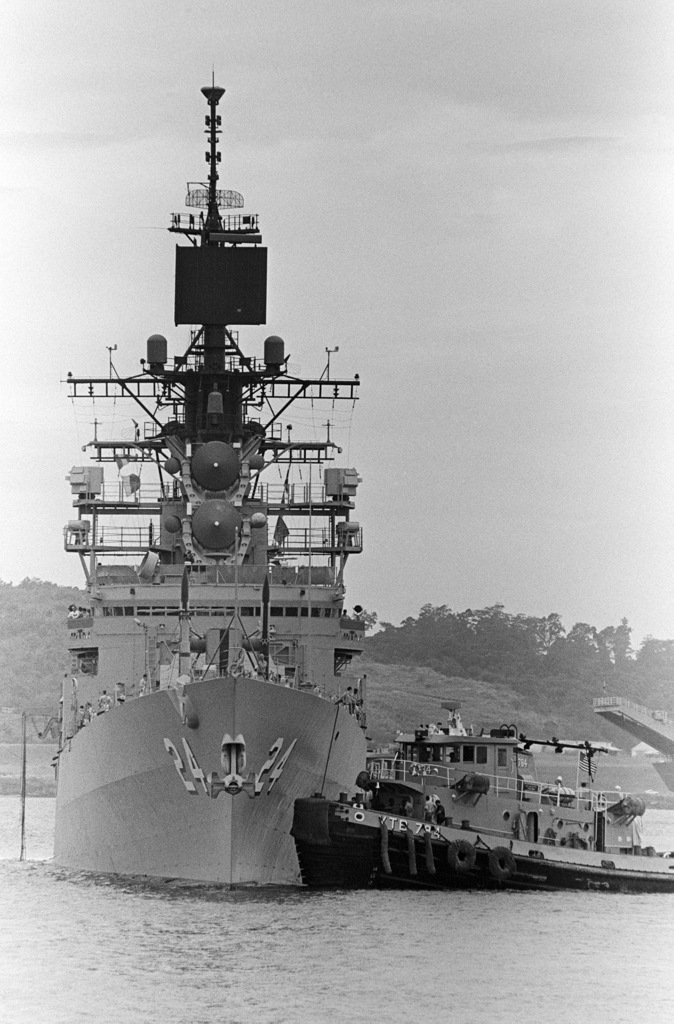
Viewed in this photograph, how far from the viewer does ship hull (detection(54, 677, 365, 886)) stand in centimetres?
4138

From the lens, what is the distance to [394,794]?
45.0 metres

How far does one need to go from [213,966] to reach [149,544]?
21041mm

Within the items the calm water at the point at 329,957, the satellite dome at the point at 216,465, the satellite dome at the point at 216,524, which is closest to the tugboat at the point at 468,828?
the calm water at the point at 329,957

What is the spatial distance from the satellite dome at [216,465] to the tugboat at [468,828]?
26.3ft

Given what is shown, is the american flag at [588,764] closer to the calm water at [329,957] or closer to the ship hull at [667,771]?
the calm water at [329,957]

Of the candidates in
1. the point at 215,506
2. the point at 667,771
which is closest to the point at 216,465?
the point at 215,506

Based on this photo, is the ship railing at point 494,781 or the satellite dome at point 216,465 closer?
the ship railing at point 494,781

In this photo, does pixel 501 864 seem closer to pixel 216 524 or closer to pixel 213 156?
pixel 216 524

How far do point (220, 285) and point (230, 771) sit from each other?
16179mm

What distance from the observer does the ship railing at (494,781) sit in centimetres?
4544

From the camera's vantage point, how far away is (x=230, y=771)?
4138 cm

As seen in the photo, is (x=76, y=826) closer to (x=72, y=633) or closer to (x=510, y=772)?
(x=72, y=633)

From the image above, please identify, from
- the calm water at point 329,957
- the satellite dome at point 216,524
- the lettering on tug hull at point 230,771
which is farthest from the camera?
the satellite dome at point 216,524

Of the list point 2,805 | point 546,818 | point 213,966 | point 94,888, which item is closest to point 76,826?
point 94,888
